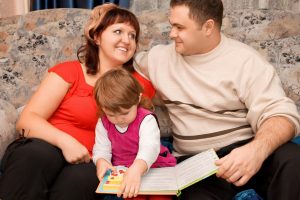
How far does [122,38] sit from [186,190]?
0.67 m

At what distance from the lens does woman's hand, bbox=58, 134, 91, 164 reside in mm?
1462

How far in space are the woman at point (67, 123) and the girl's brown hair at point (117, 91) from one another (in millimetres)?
206

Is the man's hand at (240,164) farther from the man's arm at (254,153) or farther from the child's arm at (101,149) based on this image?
the child's arm at (101,149)

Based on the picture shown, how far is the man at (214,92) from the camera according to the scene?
1.44 metres

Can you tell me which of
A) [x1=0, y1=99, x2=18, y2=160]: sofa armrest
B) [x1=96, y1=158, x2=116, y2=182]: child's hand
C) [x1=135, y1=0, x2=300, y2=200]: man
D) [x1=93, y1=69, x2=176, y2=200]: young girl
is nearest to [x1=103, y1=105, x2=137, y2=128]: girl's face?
[x1=93, y1=69, x2=176, y2=200]: young girl

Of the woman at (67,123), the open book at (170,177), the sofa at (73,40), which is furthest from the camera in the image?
the sofa at (73,40)

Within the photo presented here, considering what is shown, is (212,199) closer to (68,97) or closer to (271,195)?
(271,195)

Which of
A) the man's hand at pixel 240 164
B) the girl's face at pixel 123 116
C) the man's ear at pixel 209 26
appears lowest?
the man's hand at pixel 240 164

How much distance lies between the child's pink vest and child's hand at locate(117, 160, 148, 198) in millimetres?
172

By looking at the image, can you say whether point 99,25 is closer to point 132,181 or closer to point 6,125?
point 6,125

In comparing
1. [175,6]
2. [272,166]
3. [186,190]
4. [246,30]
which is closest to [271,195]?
[272,166]

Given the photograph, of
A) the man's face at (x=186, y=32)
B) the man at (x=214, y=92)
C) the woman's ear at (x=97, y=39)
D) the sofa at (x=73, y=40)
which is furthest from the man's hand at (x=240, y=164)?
the woman's ear at (x=97, y=39)

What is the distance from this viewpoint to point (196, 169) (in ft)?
4.31

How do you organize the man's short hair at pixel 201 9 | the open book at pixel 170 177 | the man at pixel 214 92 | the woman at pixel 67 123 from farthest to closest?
1. the man's short hair at pixel 201 9
2. the man at pixel 214 92
3. the woman at pixel 67 123
4. the open book at pixel 170 177
